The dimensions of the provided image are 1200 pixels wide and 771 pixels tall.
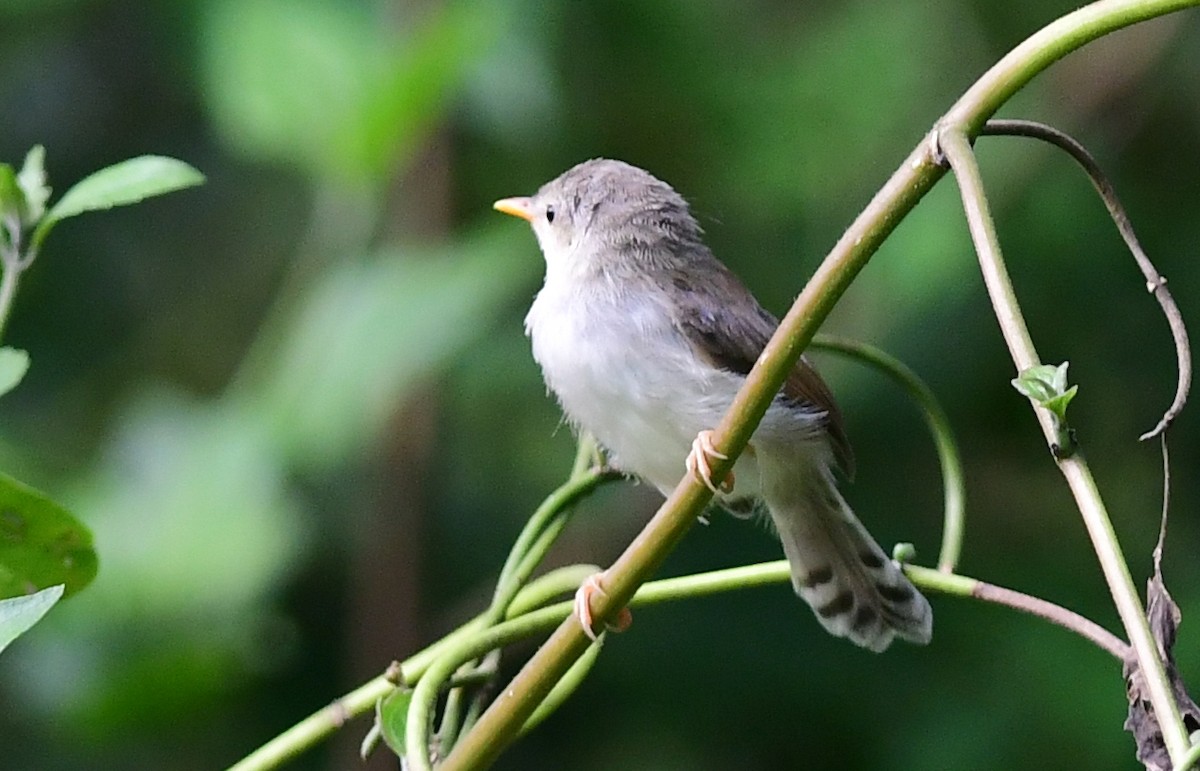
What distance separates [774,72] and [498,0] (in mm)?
926

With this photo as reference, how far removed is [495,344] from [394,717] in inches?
107

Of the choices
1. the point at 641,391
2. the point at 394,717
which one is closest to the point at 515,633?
the point at 394,717

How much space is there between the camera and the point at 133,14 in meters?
4.65

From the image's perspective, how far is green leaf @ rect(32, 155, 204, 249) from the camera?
1.41 meters

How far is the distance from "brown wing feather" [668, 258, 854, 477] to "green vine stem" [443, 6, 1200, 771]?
1.16 meters

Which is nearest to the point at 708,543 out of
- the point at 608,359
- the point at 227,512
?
the point at 227,512

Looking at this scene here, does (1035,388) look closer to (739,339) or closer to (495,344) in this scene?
(739,339)

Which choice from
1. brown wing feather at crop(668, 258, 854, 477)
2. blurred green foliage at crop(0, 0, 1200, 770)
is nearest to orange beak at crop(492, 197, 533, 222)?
blurred green foliage at crop(0, 0, 1200, 770)

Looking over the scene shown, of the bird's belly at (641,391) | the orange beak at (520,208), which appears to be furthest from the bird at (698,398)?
the orange beak at (520,208)

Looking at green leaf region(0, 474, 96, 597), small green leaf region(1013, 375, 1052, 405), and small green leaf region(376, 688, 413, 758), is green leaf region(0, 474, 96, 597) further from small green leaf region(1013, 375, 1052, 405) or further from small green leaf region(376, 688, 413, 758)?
small green leaf region(1013, 375, 1052, 405)

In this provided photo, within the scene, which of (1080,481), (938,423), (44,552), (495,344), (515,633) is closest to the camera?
(1080,481)

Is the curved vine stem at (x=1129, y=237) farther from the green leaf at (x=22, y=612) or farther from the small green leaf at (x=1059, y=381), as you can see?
the green leaf at (x=22, y=612)

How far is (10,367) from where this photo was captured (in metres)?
1.28

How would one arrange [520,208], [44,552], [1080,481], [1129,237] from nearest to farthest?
[1080,481] → [1129,237] → [44,552] → [520,208]
